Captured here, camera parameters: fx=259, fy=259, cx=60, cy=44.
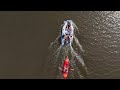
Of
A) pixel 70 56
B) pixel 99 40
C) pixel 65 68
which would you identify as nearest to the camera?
pixel 65 68

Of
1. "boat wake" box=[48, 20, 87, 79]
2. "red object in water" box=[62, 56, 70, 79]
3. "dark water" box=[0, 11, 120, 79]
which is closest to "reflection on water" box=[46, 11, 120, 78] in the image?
"dark water" box=[0, 11, 120, 79]

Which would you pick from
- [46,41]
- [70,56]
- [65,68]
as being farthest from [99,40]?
[46,41]

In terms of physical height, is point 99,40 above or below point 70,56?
above

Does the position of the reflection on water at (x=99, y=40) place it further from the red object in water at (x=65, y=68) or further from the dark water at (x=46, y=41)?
the red object in water at (x=65, y=68)

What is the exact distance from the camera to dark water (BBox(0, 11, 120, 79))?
395 inches

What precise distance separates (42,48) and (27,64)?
86 cm

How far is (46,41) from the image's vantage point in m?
10.3

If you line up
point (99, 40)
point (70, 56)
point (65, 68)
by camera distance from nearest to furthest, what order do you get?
point (65, 68)
point (70, 56)
point (99, 40)

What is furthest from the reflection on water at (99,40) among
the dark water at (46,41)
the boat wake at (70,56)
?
the boat wake at (70,56)

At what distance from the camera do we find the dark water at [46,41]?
10.0 meters

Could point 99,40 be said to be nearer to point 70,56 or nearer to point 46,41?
point 70,56

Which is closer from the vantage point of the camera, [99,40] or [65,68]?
[65,68]

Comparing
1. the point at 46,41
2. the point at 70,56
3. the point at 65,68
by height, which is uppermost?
the point at 46,41
